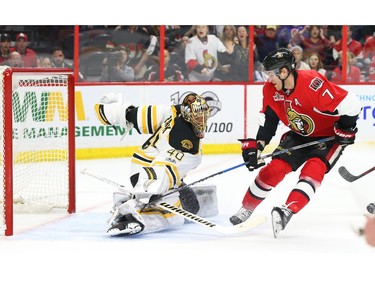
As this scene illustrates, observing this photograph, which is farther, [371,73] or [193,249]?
[371,73]

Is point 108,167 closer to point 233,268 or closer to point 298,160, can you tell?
point 298,160

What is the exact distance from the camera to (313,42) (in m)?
8.67

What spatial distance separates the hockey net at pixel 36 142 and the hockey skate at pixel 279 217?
126 centimetres

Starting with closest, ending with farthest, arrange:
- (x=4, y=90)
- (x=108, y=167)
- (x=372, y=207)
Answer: (x=4, y=90)
(x=372, y=207)
(x=108, y=167)

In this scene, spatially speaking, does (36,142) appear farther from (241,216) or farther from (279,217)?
(279,217)

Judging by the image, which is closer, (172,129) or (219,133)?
(172,129)

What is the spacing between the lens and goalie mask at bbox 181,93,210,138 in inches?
179

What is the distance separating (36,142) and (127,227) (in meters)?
1.88

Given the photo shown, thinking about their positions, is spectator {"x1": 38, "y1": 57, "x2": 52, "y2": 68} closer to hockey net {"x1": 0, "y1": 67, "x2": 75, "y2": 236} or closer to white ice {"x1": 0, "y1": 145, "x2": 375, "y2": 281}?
hockey net {"x1": 0, "y1": 67, "x2": 75, "y2": 236}

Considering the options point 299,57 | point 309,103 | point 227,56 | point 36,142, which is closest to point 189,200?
point 309,103

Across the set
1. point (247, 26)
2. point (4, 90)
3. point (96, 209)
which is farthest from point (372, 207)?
point (247, 26)

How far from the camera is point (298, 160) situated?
4.66 m

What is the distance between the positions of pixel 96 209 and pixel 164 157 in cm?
100

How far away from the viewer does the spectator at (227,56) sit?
8320 millimetres
